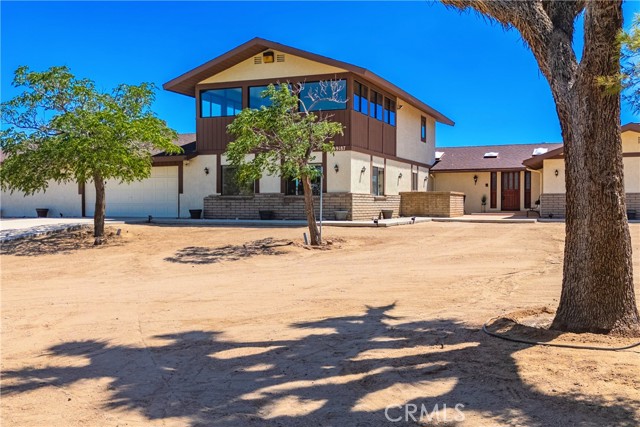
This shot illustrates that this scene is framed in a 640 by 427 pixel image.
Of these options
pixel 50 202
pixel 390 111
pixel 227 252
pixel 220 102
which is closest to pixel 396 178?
pixel 390 111

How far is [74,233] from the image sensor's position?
16.8 meters

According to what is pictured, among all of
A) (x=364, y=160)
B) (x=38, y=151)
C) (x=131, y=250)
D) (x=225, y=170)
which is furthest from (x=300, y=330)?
(x=225, y=170)

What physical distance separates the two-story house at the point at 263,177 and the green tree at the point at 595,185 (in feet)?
49.0

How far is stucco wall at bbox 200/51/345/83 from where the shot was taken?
68.7 ft

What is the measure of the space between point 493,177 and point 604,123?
86.2ft

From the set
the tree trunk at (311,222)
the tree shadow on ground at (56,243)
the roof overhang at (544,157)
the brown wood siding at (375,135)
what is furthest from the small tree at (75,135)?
the roof overhang at (544,157)

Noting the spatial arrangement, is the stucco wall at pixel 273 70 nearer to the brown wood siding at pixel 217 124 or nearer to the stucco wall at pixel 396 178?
the brown wood siding at pixel 217 124

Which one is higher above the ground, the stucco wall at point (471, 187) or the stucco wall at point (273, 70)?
the stucco wall at point (273, 70)

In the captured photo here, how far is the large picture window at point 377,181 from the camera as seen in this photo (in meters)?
22.9

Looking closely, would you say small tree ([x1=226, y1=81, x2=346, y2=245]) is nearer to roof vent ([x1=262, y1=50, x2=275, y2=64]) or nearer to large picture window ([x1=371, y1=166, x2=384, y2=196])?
roof vent ([x1=262, y1=50, x2=275, y2=64])

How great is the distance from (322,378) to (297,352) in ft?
2.47

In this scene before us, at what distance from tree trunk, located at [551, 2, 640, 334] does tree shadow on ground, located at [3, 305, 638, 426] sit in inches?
45.1

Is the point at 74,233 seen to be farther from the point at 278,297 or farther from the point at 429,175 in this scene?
the point at 429,175

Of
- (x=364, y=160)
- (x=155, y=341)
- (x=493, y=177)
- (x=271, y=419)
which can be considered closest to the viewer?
(x=271, y=419)
